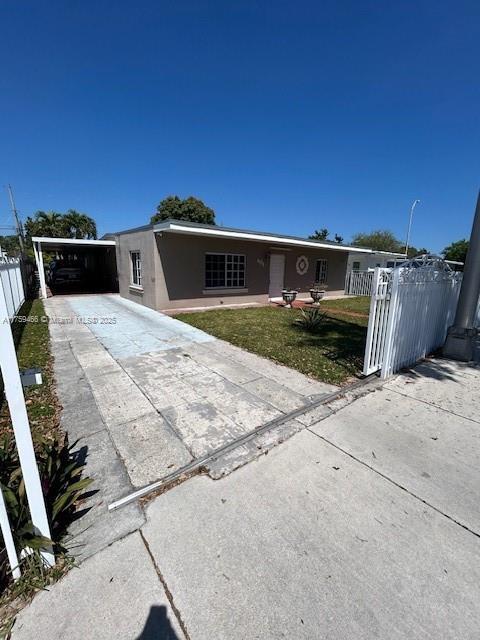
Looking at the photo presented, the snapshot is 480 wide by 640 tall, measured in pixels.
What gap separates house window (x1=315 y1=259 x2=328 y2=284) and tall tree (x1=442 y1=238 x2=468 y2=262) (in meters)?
35.4

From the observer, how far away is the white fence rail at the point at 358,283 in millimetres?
17766

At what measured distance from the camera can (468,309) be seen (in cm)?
532

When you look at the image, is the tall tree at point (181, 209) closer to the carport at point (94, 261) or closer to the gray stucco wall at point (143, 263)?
the carport at point (94, 261)

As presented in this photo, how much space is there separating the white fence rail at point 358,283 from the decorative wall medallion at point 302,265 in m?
4.79

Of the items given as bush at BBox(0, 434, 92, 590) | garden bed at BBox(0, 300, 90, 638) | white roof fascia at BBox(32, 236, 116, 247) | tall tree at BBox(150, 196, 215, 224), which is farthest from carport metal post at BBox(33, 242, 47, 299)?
tall tree at BBox(150, 196, 215, 224)

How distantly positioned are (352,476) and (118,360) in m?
4.19

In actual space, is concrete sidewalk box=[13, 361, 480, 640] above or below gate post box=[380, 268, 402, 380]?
below

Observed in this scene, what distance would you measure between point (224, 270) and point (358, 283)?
32.7ft

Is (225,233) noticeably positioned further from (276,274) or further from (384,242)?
(384,242)

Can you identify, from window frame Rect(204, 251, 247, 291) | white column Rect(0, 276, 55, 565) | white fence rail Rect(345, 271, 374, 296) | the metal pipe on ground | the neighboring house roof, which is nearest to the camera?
white column Rect(0, 276, 55, 565)

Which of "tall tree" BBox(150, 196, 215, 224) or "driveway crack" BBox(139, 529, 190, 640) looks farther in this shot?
"tall tree" BBox(150, 196, 215, 224)

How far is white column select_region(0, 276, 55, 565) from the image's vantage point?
59.2 inches

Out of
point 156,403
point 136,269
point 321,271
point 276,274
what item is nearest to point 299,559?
point 156,403

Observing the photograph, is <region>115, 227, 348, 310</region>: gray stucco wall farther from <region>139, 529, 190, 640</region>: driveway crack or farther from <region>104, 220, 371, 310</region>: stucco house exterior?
<region>139, 529, 190, 640</region>: driveway crack
